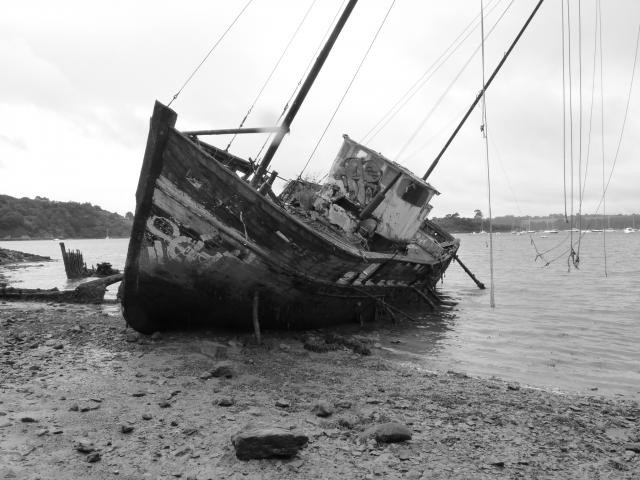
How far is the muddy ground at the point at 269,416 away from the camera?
407cm

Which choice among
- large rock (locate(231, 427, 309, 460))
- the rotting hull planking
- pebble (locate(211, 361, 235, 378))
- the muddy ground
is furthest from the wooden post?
large rock (locate(231, 427, 309, 460))

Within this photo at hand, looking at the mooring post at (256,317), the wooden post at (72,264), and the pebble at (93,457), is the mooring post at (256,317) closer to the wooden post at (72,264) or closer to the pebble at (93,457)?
the pebble at (93,457)

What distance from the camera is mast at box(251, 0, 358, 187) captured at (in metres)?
8.96

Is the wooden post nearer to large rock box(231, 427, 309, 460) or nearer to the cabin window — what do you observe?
the cabin window

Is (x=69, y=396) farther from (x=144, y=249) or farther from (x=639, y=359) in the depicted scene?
(x=639, y=359)

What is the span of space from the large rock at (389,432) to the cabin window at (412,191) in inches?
361

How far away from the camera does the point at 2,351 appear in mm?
7336

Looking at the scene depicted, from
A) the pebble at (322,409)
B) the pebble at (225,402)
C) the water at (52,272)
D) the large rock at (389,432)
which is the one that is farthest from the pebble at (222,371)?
the water at (52,272)

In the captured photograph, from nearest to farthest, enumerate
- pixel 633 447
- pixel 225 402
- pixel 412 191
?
pixel 633 447 → pixel 225 402 → pixel 412 191

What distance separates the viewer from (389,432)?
4.64m

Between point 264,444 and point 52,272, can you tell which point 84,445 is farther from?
point 52,272

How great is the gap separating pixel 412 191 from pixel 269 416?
9385mm

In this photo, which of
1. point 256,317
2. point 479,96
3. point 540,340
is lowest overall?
point 540,340

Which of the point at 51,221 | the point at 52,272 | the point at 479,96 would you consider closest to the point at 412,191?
the point at 479,96
